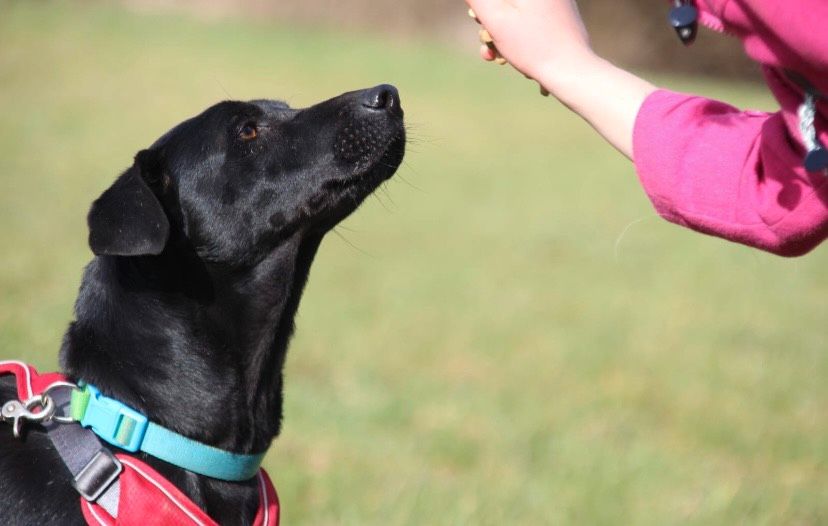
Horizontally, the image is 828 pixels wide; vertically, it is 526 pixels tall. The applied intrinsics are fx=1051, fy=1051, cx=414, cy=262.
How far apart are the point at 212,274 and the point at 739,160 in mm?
1513

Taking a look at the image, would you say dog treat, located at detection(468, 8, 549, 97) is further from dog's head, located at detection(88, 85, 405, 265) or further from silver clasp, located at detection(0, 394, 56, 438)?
silver clasp, located at detection(0, 394, 56, 438)

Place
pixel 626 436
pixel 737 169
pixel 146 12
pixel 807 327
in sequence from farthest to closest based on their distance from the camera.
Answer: pixel 146 12 → pixel 807 327 → pixel 626 436 → pixel 737 169

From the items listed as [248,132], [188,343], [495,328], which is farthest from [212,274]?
[495,328]

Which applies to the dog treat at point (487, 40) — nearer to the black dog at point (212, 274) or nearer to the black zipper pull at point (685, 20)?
the black zipper pull at point (685, 20)

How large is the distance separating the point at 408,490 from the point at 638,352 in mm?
2841

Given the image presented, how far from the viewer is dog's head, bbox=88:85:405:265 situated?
2.95 m

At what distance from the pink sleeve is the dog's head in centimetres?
109

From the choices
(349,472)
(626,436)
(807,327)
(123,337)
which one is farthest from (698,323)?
(123,337)

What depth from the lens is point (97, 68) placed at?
55.5 ft

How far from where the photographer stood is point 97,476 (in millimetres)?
2445

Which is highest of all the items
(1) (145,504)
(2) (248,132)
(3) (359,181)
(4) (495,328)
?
(2) (248,132)

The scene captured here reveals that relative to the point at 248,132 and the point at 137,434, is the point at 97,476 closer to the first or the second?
the point at 137,434

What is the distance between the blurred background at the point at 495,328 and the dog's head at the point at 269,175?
925 millimetres

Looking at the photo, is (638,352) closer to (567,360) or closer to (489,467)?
(567,360)
